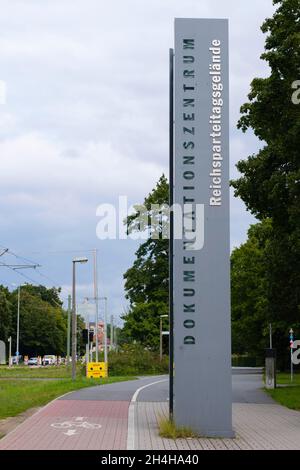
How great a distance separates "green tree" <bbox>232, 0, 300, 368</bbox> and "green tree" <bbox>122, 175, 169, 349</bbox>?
38.1m

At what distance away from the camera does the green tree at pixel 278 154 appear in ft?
76.4

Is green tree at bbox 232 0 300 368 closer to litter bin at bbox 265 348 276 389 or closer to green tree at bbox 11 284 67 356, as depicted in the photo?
litter bin at bbox 265 348 276 389

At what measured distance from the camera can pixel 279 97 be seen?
24547 millimetres

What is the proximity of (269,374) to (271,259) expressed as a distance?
527 cm

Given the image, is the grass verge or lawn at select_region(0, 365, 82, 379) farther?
lawn at select_region(0, 365, 82, 379)

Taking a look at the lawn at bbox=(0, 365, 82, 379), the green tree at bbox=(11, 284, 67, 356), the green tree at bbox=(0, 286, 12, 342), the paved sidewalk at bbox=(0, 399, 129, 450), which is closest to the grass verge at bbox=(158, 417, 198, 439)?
the paved sidewalk at bbox=(0, 399, 129, 450)

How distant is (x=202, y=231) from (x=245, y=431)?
433 cm

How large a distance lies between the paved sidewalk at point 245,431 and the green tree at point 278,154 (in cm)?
576

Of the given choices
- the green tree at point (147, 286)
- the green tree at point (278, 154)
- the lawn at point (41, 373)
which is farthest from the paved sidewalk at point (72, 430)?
the green tree at point (147, 286)

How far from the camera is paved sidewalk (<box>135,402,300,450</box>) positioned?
43.4 feet

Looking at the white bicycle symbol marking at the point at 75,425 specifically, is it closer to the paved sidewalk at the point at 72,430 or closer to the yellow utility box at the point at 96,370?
the paved sidewalk at the point at 72,430

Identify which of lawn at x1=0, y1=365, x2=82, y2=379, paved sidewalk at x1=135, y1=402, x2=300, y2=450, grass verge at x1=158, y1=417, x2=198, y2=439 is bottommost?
lawn at x1=0, y1=365, x2=82, y2=379

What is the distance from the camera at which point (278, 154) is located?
85.5ft

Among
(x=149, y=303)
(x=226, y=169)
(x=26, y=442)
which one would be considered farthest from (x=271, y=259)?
(x=149, y=303)
